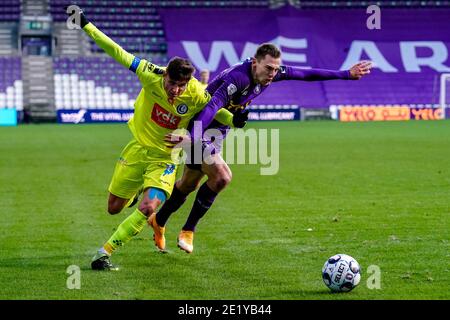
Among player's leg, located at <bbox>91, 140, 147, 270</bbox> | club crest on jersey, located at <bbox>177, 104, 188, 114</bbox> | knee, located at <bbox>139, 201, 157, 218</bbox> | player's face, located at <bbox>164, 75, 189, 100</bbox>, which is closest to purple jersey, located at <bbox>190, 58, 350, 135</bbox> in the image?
club crest on jersey, located at <bbox>177, 104, 188, 114</bbox>

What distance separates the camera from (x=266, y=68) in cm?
918

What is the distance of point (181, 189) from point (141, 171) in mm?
1069

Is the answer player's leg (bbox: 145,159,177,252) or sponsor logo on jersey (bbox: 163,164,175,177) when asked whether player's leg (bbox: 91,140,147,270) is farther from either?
sponsor logo on jersey (bbox: 163,164,175,177)

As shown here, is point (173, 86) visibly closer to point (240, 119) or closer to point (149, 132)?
point (149, 132)

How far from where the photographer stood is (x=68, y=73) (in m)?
46.5

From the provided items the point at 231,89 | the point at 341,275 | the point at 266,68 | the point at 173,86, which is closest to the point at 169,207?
the point at 231,89

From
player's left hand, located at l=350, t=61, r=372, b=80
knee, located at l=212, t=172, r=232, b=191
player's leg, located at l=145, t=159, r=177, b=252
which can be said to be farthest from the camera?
player's left hand, located at l=350, t=61, r=372, b=80

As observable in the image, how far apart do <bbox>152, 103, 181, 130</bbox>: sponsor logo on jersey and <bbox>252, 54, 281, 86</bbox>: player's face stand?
3.28 ft

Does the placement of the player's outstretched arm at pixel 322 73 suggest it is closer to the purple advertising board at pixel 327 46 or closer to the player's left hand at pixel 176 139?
the player's left hand at pixel 176 139

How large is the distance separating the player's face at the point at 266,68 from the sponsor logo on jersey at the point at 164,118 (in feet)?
3.28

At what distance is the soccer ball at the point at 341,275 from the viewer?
23.6ft

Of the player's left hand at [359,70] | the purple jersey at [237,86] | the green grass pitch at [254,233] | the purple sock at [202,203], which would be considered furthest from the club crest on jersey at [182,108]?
the player's left hand at [359,70]

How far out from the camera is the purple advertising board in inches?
1873

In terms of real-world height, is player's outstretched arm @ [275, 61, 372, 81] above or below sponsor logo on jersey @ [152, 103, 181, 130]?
above
